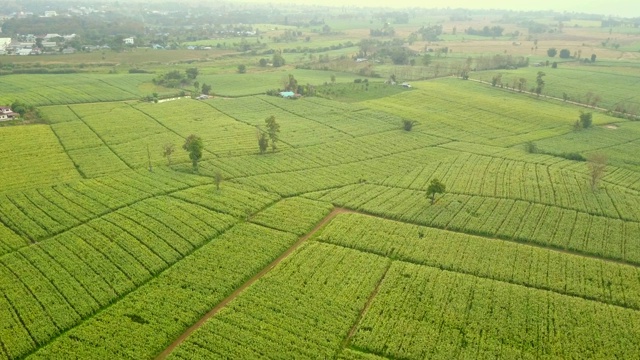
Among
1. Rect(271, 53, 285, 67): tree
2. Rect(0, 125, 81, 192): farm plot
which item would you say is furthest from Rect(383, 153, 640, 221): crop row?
Rect(271, 53, 285, 67): tree

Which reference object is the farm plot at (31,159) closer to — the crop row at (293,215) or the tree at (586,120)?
the crop row at (293,215)

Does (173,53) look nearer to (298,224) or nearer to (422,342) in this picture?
(298,224)

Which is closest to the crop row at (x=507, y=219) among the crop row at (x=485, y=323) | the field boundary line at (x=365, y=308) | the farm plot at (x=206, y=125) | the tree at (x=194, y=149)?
the crop row at (x=485, y=323)

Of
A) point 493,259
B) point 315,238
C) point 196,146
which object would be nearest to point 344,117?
A: point 196,146

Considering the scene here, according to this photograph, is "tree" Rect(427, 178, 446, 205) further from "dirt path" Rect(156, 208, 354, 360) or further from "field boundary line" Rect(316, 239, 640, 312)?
"field boundary line" Rect(316, 239, 640, 312)

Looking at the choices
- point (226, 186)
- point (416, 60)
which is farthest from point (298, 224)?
point (416, 60)

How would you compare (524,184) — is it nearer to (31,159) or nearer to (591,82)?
(31,159)
